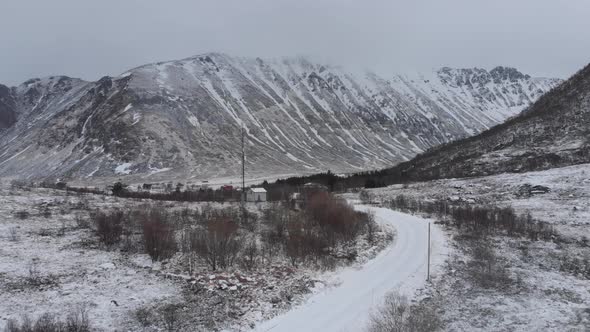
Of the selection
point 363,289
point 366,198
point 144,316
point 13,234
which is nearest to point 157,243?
point 144,316

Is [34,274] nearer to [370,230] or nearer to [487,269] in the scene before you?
[370,230]

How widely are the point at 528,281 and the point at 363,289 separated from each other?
8.72 m

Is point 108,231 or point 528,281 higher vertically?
point 108,231

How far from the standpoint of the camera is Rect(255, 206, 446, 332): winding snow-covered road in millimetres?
14492

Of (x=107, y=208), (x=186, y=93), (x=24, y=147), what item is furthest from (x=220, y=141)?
(x=107, y=208)

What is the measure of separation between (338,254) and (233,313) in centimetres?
1034

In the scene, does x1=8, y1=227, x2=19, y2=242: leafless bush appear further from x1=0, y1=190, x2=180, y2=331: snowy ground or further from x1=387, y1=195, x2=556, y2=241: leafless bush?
x1=387, y1=195, x2=556, y2=241: leafless bush

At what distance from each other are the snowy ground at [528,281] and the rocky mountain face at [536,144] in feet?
97.4

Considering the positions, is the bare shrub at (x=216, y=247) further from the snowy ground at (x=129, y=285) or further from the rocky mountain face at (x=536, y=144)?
the rocky mountain face at (x=536, y=144)

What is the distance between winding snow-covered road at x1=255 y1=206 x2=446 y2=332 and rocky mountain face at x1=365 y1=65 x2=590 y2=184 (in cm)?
4950

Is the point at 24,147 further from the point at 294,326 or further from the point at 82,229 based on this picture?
the point at 294,326

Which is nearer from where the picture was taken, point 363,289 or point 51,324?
point 51,324

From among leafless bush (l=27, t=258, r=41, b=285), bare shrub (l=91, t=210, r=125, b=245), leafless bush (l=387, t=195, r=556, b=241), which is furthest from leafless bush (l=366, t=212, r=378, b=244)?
leafless bush (l=27, t=258, r=41, b=285)

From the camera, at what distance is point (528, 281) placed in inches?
794
